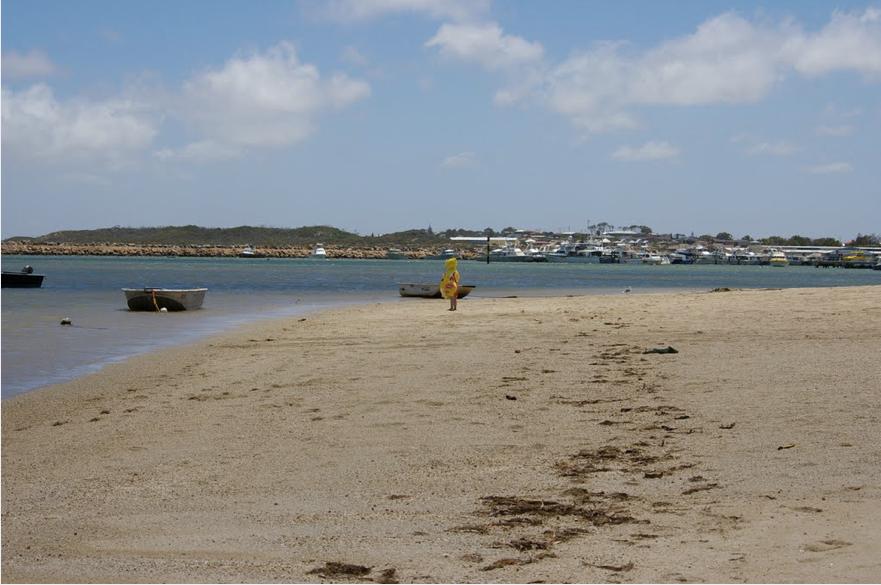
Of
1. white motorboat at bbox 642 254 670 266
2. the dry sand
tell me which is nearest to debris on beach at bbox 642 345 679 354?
the dry sand

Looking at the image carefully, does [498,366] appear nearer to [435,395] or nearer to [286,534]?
[435,395]

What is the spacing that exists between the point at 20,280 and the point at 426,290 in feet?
70.7

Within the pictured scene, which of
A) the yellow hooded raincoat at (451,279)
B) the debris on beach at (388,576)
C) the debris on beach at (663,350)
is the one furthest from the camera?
the yellow hooded raincoat at (451,279)

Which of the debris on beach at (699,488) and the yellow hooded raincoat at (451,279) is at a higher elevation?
the yellow hooded raincoat at (451,279)

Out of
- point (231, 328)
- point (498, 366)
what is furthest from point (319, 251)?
point (498, 366)

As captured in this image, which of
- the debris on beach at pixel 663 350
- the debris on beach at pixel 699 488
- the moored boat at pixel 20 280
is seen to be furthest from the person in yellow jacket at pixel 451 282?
the moored boat at pixel 20 280

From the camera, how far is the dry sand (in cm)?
571

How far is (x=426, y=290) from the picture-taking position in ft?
129

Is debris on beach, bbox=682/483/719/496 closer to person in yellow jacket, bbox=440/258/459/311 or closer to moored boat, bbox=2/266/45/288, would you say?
person in yellow jacket, bbox=440/258/459/311

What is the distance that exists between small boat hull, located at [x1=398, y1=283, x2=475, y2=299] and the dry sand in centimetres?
2314

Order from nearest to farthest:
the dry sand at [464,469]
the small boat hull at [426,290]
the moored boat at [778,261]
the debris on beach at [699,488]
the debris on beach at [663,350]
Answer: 1. the dry sand at [464,469]
2. the debris on beach at [699,488]
3. the debris on beach at [663,350]
4. the small boat hull at [426,290]
5. the moored boat at [778,261]

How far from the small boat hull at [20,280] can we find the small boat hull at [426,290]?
19.6m

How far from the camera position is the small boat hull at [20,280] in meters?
48.4

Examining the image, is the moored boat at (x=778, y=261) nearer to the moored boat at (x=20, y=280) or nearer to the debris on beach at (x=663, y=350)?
the moored boat at (x=20, y=280)
